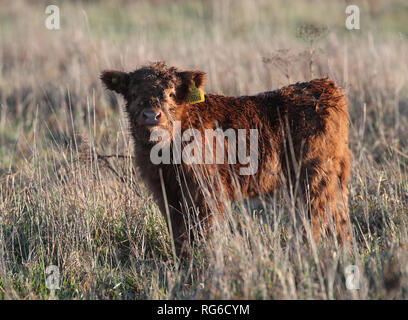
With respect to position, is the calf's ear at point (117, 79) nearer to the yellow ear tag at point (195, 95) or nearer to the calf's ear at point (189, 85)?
the calf's ear at point (189, 85)

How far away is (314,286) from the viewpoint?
3586 mm

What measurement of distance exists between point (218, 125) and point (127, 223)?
137 centimetres

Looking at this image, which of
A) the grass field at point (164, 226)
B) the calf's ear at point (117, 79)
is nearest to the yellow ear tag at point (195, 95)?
the calf's ear at point (117, 79)

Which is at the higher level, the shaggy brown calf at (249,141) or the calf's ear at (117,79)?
the calf's ear at (117,79)

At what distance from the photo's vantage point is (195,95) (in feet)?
15.8

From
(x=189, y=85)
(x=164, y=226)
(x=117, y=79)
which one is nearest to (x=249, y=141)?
(x=189, y=85)

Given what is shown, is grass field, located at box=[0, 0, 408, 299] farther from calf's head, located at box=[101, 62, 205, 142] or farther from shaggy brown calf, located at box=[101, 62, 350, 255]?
calf's head, located at box=[101, 62, 205, 142]

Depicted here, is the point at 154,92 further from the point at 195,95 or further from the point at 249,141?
the point at 249,141

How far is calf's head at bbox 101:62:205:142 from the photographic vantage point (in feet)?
14.9

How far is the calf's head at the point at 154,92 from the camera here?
4.54 metres

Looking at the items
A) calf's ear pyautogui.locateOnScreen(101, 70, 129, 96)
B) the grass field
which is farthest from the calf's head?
the grass field
